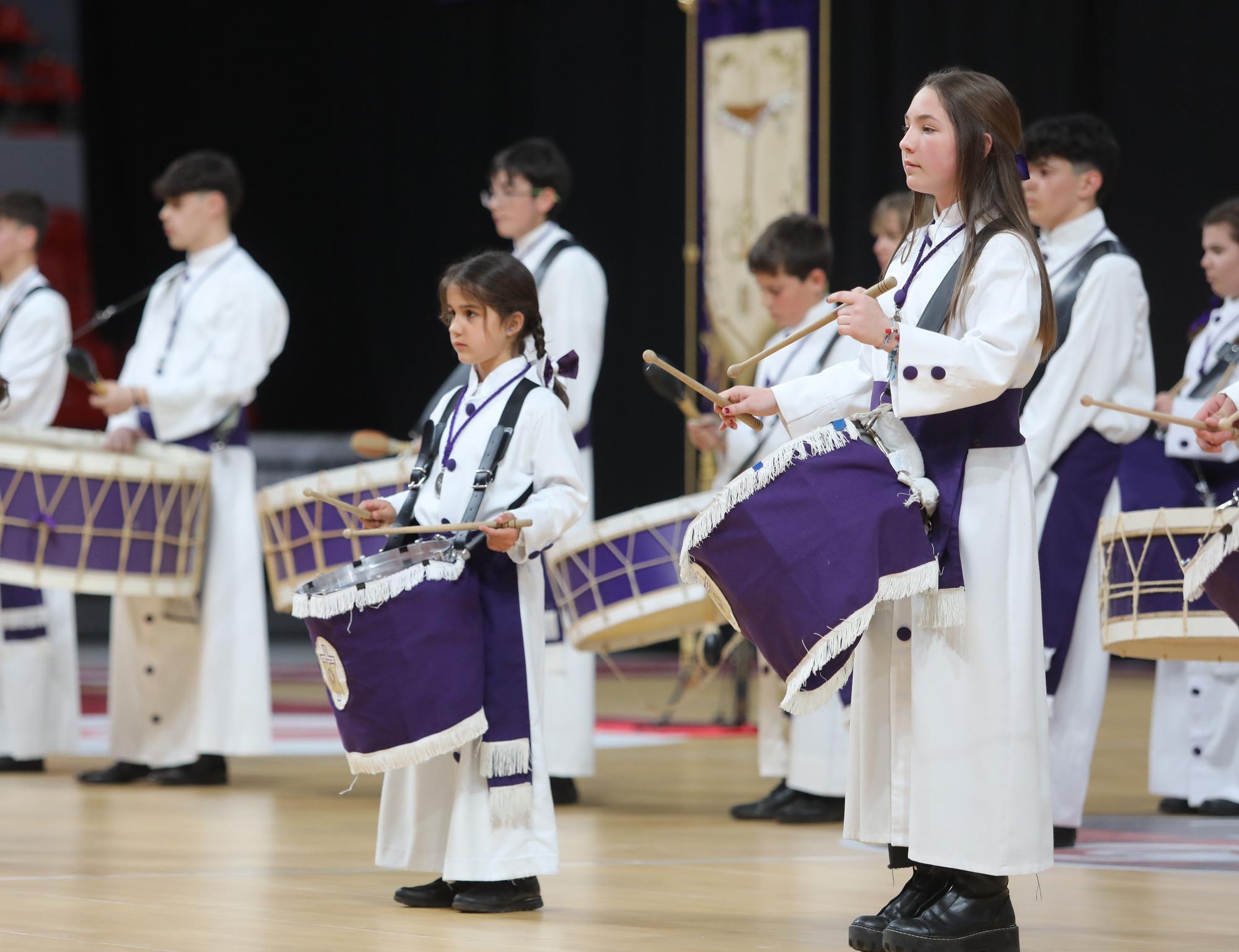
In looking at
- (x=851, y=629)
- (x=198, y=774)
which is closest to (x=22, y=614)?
(x=198, y=774)

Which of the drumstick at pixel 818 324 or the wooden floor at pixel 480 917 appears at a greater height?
the drumstick at pixel 818 324

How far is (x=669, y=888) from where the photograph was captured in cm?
379

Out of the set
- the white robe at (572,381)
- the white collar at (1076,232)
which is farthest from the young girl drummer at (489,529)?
the white collar at (1076,232)

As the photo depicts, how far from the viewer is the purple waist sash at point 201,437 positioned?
5656 millimetres

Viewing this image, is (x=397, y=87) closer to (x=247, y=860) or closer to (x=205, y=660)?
(x=205, y=660)

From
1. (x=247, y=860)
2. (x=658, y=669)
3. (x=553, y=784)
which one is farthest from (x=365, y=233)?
(x=247, y=860)

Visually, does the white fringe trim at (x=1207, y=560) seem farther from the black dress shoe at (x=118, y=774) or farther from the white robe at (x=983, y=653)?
the black dress shoe at (x=118, y=774)

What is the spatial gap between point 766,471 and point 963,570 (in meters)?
0.35

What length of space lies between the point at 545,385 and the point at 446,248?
21.8 ft

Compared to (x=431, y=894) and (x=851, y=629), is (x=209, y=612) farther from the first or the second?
(x=851, y=629)

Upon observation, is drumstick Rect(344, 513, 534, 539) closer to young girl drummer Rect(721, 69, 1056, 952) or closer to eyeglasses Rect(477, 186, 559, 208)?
young girl drummer Rect(721, 69, 1056, 952)

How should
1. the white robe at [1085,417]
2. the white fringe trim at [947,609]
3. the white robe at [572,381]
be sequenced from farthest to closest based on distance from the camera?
the white robe at [572,381]
the white robe at [1085,417]
the white fringe trim at [947,609]

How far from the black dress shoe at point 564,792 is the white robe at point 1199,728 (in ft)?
5.20

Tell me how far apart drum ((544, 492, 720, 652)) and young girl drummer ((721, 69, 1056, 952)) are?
1.53 meters
